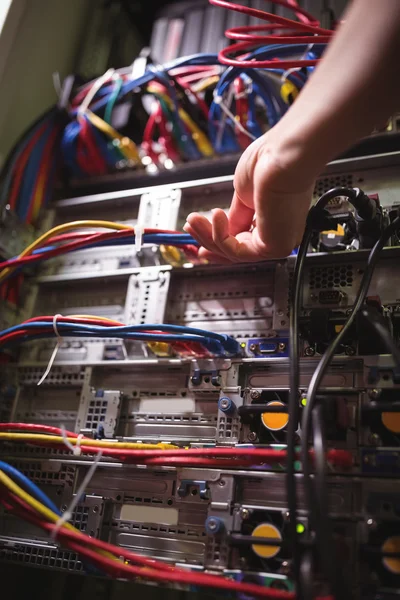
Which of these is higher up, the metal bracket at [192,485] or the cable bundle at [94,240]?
the cable bundle at [94,240]

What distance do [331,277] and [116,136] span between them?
1172 millimetres

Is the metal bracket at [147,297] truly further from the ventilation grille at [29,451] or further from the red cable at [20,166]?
the red cable at [20,166]

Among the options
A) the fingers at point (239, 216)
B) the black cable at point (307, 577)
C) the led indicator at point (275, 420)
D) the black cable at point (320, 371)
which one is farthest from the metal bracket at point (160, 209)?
the black cable at point (307, 577)

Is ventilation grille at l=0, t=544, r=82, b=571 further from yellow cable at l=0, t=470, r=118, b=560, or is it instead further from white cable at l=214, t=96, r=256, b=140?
white cable at l=214, t=96, r=256, b=140

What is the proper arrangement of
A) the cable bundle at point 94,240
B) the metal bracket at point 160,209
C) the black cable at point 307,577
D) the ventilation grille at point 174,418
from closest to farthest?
the black cable at point 307,577 < the ventilation grille at point 174,418 < the cable bundle at point 94,240 < the metal bracket at point 160,209

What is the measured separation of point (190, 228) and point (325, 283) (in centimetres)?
49

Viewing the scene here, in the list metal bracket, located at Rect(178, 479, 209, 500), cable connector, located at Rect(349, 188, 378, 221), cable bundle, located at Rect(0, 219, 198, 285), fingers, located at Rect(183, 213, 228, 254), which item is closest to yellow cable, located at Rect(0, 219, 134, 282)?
cable bundle, located at Rect(0, 219, 198, 285)

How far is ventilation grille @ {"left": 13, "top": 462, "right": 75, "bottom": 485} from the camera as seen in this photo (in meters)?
1.59

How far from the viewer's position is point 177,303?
1822 mm

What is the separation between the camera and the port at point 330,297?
5.08ft

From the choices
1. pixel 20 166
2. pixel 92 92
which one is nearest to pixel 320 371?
pixel 20 166

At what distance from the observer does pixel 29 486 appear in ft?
4.40

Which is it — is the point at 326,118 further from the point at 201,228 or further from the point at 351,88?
the point at 201,228

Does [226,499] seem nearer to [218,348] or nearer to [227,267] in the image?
[218,348]
